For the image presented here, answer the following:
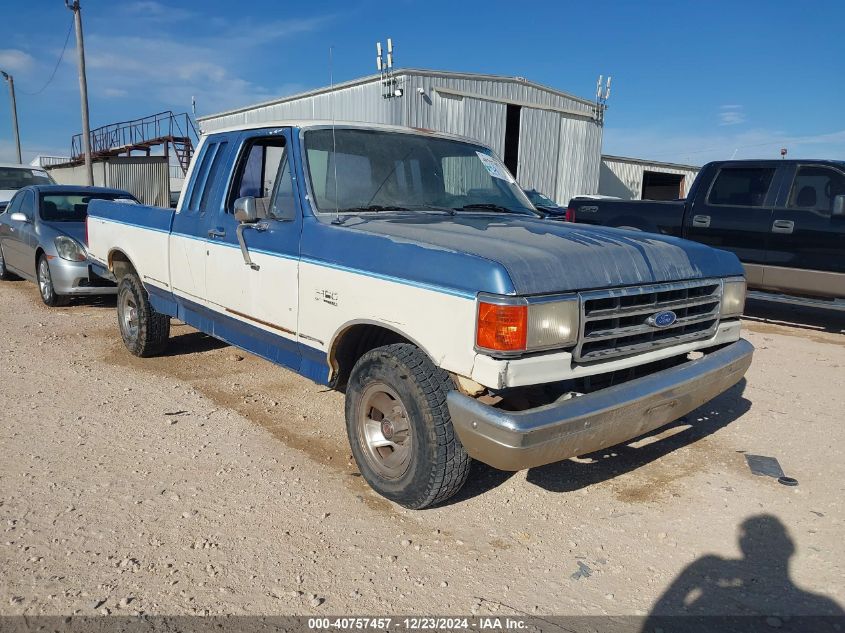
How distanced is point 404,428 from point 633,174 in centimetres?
2628

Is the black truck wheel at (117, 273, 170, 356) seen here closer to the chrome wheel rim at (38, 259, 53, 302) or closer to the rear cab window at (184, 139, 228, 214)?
the rear cab window at (184, 139, 228, 214)

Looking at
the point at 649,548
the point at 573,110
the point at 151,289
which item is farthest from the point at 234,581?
the point at 573,110

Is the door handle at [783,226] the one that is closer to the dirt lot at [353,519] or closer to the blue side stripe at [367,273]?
the dirt lot at [353,519]

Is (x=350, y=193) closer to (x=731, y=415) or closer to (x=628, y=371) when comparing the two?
(x=628, y=371)

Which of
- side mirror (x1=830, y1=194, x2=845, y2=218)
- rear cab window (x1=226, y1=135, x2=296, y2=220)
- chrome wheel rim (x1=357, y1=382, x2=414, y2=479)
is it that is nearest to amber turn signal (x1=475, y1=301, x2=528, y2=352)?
chrome wheel rim (x1=357, y1=382, x2=414, y2=479)

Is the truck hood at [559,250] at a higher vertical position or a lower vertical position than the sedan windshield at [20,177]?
lower

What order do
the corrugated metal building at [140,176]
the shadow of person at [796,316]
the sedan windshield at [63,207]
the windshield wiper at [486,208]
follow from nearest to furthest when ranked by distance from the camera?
the windshield wiper at [486,208] < the shadow of person at [796,316] < the sedan windshield at [63,207] < the corrugated metal building at [140,176]

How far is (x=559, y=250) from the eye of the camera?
2945 millimetres

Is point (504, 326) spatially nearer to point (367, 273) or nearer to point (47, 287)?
point (367, 273)

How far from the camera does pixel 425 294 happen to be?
9.44 ft

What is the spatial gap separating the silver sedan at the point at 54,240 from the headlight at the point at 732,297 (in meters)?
6.65

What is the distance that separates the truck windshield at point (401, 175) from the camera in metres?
3.85

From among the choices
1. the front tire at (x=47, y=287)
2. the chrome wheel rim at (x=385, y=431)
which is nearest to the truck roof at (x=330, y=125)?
the chrome wheel rim at (x=385, y=431)

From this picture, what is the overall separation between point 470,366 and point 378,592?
1001 mm
